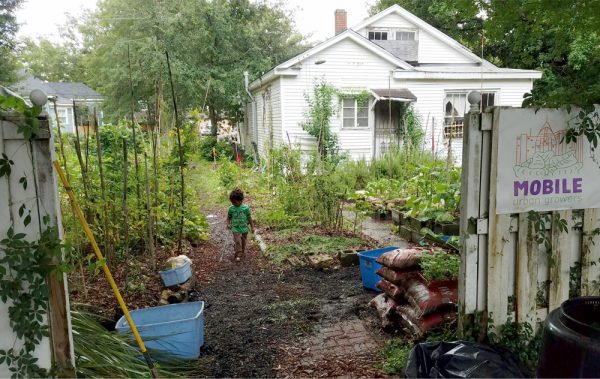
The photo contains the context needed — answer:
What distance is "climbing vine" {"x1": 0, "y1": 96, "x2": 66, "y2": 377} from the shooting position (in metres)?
2.13

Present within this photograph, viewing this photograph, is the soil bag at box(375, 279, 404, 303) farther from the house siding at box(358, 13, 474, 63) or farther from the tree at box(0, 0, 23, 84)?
the tree at box(0, 0, 23, 84)

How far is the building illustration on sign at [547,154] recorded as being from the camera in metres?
3.00

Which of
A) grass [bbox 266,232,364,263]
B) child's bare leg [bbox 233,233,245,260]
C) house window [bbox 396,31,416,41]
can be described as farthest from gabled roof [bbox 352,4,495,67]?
child's bare leg [bbox 233,233,245,260]

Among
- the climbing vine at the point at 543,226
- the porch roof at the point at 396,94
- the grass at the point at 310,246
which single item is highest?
the porch roof at the point at 396,94

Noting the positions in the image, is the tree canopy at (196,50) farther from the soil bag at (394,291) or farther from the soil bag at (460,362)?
the soil bag at (460,362)

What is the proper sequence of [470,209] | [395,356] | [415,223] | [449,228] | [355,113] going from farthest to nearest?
[355,113] < [415,223] < [449,228] < [395,356] < [470,209]

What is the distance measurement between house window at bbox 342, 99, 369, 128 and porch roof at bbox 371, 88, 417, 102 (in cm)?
57

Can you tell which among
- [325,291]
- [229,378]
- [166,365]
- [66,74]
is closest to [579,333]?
[229,378]

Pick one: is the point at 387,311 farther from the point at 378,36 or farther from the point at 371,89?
the point at 378,36

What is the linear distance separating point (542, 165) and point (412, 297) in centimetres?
148

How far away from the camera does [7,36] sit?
19312mm

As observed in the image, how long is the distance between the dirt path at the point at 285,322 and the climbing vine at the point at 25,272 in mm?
1346

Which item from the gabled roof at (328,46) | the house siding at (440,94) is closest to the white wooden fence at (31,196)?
the gabled roof at (328,46)

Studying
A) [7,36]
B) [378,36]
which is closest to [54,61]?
[7,36]
